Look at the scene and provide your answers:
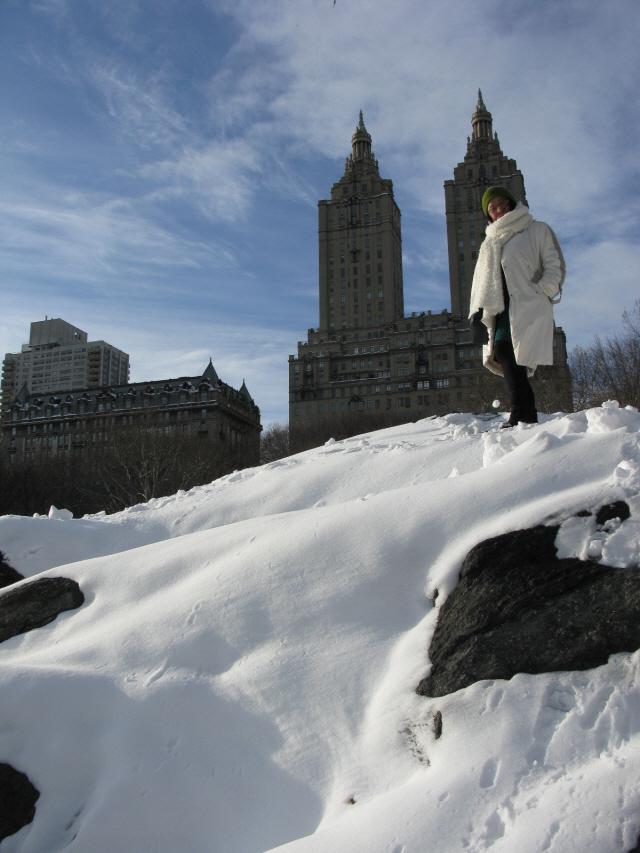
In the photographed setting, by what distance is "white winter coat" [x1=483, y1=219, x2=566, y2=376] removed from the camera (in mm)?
6320

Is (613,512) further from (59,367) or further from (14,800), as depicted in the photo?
(59,367)

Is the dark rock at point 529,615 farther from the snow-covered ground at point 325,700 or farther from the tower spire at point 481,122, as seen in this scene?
the tower spire at point 481,122

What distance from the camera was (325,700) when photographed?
318cm

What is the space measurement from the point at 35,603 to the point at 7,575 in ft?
3.60

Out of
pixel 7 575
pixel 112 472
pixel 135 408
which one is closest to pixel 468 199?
pixel 135 408

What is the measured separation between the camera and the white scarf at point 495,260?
257 inches

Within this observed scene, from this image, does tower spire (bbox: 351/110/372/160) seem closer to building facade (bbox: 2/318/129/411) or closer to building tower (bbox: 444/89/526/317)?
building tower (bbox: 444/89/526/317)

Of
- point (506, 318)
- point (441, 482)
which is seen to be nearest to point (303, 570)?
point (441, 482)

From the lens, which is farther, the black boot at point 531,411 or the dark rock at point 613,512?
the black boot at point 531,411

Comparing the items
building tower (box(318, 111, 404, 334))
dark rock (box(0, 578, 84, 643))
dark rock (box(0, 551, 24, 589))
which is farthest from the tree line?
building tower (box(318, 111, 404, 334))

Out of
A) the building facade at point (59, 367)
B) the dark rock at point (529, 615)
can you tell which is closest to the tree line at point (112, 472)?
the dark rock at point (529, 615)

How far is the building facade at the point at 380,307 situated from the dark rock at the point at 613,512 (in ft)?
265

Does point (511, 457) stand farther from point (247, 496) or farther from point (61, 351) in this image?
point (61, 351)

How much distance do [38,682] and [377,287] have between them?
366 feet
